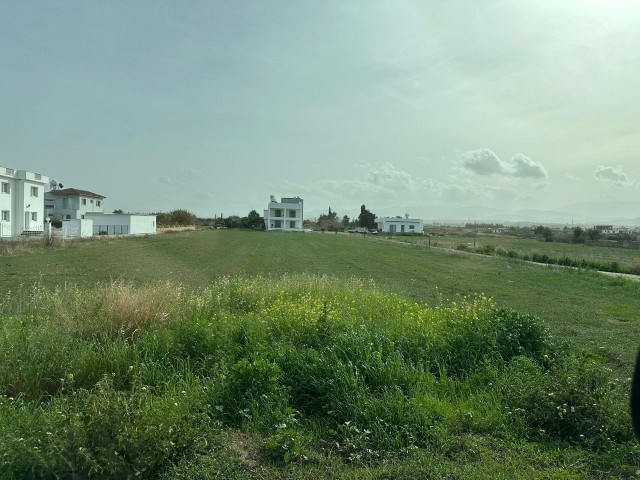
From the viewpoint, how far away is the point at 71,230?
54.4 metres

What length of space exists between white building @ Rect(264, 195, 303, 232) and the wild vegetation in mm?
106255

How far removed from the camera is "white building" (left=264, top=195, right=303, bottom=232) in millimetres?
113438

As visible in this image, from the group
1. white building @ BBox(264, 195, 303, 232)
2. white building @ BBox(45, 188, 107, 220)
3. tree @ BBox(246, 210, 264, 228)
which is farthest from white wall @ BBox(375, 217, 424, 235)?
white building @ BBox(45, 188, 107, 220)

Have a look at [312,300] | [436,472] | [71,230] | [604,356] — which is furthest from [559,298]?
[71,230]

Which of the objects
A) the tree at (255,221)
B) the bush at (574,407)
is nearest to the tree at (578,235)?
the bush at (574,407)

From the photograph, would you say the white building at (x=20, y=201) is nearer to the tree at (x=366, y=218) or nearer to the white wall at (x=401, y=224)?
the white wall at (x=401, y=224)

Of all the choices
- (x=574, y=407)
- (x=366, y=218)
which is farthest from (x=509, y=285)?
(x=366, y=218)

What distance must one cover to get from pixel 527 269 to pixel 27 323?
2695 cm

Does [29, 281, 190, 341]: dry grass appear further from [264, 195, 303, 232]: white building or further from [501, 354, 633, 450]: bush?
[264, 195, 303, 232]: white building

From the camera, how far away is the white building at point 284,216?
372ft

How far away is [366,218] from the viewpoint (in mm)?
152625

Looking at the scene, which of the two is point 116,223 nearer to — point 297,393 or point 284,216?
point 284,216

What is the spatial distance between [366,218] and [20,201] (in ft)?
366

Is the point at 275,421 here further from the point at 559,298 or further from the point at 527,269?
the point at 527,269
